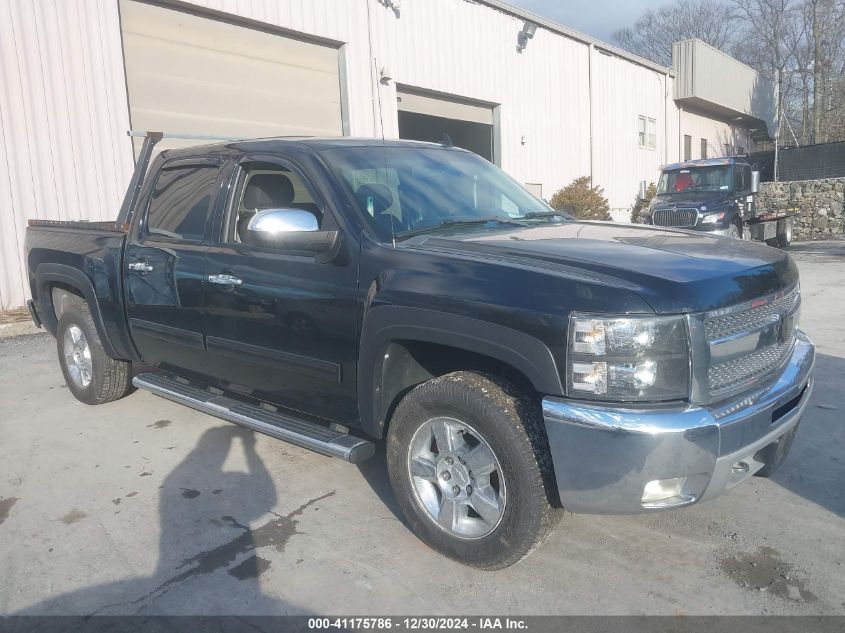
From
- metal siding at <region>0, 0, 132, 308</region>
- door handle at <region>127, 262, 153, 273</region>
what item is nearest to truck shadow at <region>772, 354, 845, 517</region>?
door handle at <region>127, 262, 153, 273</region>

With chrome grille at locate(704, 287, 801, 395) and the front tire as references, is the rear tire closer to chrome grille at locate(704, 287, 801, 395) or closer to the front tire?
the front tire

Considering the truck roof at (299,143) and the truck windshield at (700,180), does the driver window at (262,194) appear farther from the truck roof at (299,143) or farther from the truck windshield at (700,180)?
the truck windshield at (700,180)

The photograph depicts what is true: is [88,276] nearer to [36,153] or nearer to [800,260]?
[36,153]

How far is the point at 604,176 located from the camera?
22312 mm

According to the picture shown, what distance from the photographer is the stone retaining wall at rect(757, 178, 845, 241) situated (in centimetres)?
2092

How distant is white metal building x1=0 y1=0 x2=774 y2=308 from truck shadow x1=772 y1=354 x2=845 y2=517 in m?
3.91

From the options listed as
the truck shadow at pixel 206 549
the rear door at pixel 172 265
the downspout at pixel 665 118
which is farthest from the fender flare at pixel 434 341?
the downspout at pixel 665 118

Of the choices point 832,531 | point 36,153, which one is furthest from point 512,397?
point 36,153

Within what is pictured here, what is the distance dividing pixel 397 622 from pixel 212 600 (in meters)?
0.80

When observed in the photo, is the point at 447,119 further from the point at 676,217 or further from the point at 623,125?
the point at 623,125

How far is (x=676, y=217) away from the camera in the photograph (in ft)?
48.0

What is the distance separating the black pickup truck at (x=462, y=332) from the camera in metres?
2.66

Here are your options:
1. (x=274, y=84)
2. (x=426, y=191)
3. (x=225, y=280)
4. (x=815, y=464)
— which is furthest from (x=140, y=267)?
(x=274, y=84)

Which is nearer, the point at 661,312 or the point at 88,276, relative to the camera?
the point at 661,312
